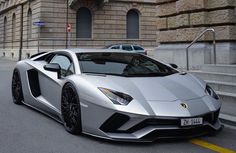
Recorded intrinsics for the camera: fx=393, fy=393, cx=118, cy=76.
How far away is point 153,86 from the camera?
208 inches

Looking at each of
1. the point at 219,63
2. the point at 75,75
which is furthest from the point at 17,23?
the point at 75,75

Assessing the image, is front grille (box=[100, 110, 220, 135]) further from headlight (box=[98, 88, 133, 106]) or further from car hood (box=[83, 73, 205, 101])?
car hood (box=[83, 73, 205, 101])

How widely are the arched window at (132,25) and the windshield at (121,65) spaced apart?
30465mm

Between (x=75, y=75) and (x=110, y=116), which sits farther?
(x=75, y=75)

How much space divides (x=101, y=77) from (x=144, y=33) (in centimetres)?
3219

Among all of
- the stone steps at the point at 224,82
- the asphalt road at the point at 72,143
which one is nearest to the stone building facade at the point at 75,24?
the stone steps at the point at 224,82

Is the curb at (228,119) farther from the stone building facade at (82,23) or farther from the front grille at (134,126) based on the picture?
the stone building facade at (82,23)

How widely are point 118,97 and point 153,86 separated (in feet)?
1.98

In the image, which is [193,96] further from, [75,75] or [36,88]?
[36,88]

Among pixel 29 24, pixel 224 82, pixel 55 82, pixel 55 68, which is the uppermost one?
pixel 29 24

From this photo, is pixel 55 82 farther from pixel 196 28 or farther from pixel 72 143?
pixel 196 28

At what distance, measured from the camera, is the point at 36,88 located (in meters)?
7.18

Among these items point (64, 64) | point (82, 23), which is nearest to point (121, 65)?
point (64, 64)

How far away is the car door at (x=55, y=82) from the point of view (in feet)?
20.0
